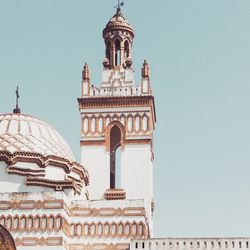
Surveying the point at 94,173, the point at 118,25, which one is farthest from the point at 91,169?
the point at 118,25

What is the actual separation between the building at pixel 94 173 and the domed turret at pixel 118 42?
6 centimetres

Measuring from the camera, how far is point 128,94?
44.6 meters

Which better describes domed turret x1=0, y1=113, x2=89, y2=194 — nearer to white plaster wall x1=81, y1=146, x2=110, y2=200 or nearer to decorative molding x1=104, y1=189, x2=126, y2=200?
decorative molding x1=104, y1=189, x2=126, y2=200

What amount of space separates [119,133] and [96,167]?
8.77ft

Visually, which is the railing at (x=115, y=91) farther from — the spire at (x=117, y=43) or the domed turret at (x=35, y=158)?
the domed turret at (x=35, y=158)

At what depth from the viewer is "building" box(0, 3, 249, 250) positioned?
34.4 meters

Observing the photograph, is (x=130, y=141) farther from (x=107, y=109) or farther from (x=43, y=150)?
(x=43, y=150)

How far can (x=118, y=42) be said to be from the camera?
4688 cm

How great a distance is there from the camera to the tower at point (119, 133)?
43031mm

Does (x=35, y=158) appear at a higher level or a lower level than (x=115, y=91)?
lower

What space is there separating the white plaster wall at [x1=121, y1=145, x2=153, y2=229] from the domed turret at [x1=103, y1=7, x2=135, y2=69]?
6.09 metres

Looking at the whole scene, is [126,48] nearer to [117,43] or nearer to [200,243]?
[117,43]

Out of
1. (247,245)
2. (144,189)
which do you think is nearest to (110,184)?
(144,189)

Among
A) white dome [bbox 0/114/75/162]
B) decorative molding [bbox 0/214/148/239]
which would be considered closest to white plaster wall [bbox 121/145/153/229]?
white dome [bbox 0/114/75/162]
